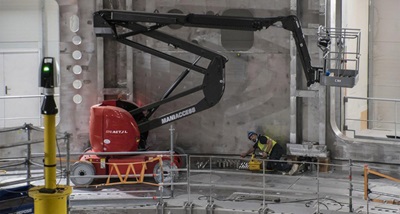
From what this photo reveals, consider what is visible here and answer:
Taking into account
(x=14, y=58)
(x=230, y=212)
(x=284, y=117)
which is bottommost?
(x=230, y=212)

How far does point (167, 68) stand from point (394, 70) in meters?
4.77

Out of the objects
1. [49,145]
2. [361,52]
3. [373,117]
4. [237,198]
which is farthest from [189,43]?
[49,145]

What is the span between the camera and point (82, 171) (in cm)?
1545

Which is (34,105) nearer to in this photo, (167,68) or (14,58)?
(14,58)

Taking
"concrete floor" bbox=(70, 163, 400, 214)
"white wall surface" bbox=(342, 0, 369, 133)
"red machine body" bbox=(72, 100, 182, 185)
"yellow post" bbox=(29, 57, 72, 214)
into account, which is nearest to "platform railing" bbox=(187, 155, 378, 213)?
"concrete floor" bbox=(70, 163, 400, 214)

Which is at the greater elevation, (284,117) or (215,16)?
(215,16)

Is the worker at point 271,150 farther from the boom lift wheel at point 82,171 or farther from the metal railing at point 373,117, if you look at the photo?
the boom lift wheel at point 82,171

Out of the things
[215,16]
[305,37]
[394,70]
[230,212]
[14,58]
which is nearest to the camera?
[230,212]

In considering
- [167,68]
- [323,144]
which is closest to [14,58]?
[167,68]

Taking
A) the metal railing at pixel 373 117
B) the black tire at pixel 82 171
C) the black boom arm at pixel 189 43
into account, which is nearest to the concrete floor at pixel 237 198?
the black tire at pixel 82 171

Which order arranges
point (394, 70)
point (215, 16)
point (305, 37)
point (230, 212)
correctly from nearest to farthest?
point (230, 212) → point (215, 16) → point (305, 37) → point (394, 70)

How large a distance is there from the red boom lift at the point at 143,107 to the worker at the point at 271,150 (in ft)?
4.01

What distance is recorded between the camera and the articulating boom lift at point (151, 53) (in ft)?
49.9

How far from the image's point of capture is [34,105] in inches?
778
